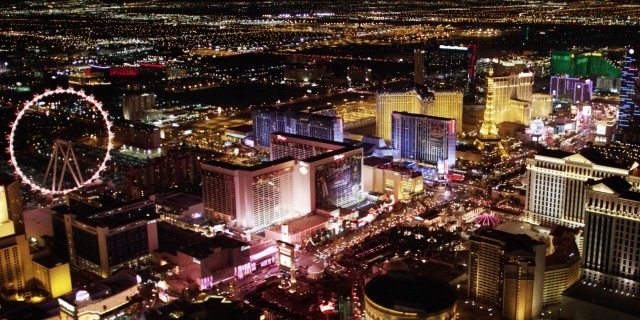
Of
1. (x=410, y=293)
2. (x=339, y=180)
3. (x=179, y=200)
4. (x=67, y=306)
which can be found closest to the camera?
(x=410, y=293)

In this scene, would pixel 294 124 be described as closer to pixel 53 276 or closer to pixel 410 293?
pixel 53 276

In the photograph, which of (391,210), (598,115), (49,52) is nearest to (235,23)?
(49,52)

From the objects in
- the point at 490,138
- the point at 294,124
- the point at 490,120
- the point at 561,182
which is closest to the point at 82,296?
the point at 561,182

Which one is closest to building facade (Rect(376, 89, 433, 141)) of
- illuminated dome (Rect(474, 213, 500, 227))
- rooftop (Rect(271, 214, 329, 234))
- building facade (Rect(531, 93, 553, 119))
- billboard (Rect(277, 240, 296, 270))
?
building facade (Rect(531, 93, 553, 119))

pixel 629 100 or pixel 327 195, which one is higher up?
pixel 629 100

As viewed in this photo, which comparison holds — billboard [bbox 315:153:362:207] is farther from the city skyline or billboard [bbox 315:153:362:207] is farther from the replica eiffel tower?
the replica eiffel tower

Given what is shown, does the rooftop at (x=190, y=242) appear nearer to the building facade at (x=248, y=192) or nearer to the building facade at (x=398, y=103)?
the building facade at (x=248, y=192)

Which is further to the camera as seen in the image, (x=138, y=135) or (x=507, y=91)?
(x=507, y=91)
